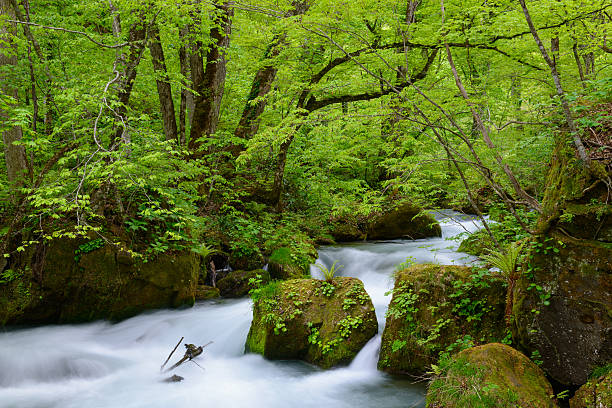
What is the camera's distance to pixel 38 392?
492 cm

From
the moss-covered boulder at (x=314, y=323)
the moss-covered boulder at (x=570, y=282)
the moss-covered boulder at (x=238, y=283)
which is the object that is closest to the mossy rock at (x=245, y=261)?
the moss-covered boulder at (x=238, y=283)

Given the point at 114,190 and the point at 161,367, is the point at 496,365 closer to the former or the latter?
the point at 161,367

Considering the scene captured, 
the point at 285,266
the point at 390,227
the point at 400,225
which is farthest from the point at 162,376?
the point at 400,225

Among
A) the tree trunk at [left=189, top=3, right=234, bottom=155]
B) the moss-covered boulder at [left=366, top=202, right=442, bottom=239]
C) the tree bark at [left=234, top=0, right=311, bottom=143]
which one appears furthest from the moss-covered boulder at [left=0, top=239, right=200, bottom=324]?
the moss-covered boulder at [left=366, top=202, right=442, bottom=239]

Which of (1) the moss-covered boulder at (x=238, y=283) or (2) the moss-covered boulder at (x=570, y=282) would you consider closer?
(2) the moss-covered boulder at (x=570, y=282)

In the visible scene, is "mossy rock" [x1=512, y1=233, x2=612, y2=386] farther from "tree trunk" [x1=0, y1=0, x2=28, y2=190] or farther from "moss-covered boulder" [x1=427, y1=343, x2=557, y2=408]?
"tree trunk" [x1=0, y1=0, x2=28, y2=190]

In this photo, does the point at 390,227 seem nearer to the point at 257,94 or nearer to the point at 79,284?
the point at 257,94

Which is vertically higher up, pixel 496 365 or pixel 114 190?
pixel 114 190

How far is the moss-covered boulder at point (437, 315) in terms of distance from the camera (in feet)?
14.9

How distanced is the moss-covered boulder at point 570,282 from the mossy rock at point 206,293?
20.0 feet

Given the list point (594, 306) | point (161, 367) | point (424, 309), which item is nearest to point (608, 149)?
point (594, 306)

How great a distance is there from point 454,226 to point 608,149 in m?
9.08

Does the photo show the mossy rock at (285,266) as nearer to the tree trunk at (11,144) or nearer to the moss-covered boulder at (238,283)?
the moss-covered boulder at (238,283)

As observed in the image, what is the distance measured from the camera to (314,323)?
5.54m
